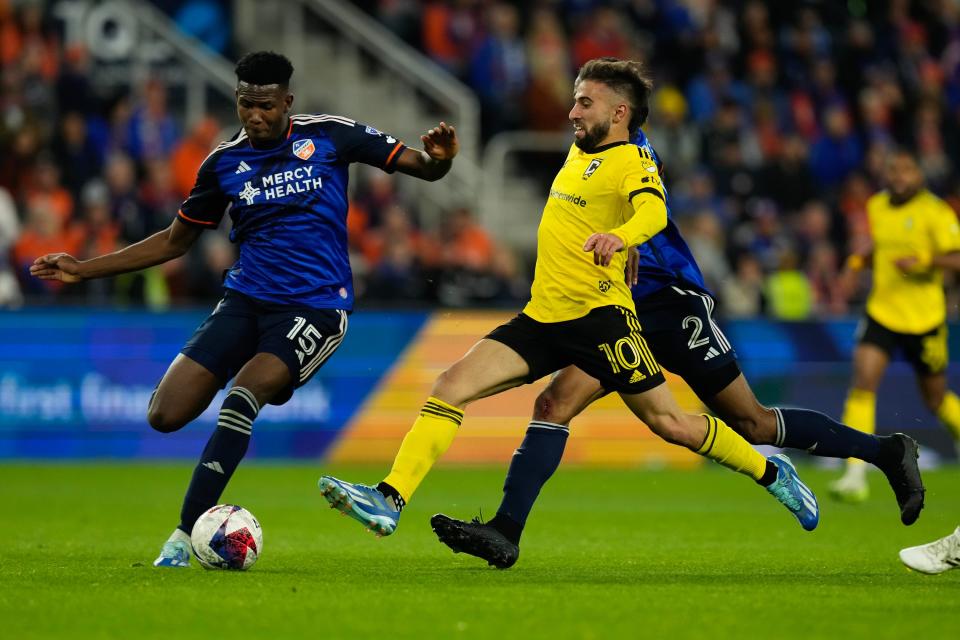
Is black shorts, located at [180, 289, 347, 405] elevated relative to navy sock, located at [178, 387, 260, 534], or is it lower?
elevated

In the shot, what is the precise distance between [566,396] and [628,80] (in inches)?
62.7

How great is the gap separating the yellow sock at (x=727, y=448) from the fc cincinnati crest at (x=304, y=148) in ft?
7.94

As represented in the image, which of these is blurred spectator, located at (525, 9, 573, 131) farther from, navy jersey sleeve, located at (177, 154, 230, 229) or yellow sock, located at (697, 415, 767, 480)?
yellow sock, located at (697, 415, 767, 480)

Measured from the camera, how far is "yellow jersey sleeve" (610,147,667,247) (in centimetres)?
739

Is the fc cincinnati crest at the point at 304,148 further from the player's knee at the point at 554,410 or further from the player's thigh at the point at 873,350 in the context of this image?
the player's thigh at the point at 873,350

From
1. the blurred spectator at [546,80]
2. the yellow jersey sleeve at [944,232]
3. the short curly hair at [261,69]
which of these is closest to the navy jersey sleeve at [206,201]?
the short curly hair at [261,69]

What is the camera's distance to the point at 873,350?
12953 millimetres

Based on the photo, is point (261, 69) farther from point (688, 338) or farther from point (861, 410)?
point (861, 410)

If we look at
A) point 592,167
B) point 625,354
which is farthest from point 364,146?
point 625,354

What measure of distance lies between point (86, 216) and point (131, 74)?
3050 mm

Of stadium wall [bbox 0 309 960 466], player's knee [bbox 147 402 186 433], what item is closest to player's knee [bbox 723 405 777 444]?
player's knee [bbox 147 402 186 433]

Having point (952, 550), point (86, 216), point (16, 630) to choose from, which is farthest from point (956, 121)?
point (16, 630)

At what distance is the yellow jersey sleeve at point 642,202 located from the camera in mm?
7395

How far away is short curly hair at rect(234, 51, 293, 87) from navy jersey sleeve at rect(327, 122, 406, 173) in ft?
1.54
